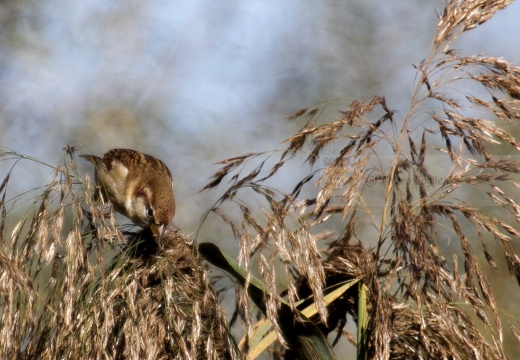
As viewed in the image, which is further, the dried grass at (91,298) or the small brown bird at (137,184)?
the small brown bird at (137,184)

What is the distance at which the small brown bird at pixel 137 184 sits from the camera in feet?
11.6

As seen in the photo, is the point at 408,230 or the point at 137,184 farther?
the point at 137,184

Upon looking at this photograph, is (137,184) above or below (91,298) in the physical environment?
above

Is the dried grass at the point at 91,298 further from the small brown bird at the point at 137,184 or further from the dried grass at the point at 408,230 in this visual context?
the small brown bird at the point at 137,184

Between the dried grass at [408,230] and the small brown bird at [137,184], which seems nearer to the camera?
the dried grass at [408,230]

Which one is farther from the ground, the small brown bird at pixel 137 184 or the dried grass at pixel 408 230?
the small brown bird at pixel 137 184

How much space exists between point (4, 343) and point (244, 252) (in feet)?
2.01

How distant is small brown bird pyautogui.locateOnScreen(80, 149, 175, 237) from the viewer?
3531 millimetres

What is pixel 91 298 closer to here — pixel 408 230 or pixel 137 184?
pixel 408 230

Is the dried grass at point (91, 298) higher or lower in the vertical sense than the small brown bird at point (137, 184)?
lower

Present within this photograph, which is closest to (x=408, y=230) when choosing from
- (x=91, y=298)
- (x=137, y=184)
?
(x=91, y=298)

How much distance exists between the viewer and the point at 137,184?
3875 mm

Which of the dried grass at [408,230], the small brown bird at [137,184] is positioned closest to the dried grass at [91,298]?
the dried grass at [408,230]

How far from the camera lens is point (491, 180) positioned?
2.05 meters
